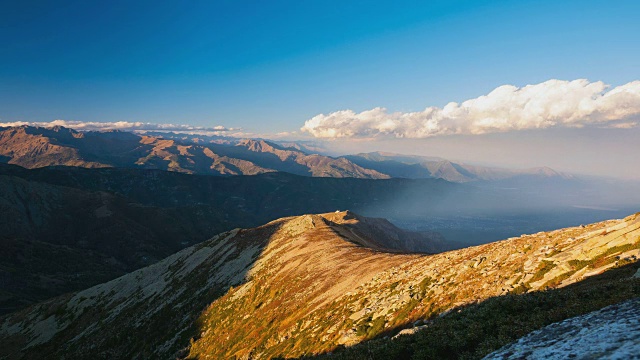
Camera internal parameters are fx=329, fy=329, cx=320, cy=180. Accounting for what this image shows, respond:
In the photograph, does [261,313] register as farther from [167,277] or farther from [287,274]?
[167,277]

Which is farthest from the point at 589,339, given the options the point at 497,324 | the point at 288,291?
the point at 288,291

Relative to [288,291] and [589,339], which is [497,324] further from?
[288,291]

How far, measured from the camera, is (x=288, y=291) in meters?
53.8

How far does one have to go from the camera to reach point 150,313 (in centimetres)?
7744

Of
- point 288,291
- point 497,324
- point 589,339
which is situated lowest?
point 288,291

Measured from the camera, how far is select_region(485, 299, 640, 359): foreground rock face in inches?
403

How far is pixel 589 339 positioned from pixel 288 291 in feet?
153

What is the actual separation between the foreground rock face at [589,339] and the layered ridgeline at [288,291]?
3.83 m

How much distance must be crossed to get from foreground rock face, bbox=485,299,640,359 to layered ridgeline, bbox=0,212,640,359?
383cm

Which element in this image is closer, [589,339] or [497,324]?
[589,339]

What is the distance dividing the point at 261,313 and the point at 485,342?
4197 cm

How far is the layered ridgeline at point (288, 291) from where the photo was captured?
88.7 ft

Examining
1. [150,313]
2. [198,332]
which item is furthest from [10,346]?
[198,332]

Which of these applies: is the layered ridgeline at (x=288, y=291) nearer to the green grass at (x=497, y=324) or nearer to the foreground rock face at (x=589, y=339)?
the green grass at (x=497, y=324)
